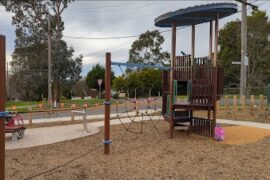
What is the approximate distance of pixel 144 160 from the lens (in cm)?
639

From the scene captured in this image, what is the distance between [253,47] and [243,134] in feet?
91.2

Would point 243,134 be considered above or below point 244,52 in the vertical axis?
below

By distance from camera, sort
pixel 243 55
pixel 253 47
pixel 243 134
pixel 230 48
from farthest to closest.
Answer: pixel 230 48 → pixel 253 47 → pixel 243 55 → pixel 243 134

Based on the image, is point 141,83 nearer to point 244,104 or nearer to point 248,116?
point 244,104

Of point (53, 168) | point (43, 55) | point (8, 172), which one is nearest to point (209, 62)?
point (53, 168)

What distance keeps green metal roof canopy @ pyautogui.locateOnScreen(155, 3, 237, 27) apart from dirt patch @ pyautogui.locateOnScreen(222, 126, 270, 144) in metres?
3.36

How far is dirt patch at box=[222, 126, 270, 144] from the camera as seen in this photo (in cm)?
891

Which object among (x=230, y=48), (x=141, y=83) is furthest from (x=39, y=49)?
(x=230, y=48)

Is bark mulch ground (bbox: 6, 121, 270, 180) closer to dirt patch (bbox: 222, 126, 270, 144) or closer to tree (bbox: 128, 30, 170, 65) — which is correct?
→ dirt patch (bbox: 222, 126, 270, 144)

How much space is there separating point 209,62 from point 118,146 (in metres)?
3.50

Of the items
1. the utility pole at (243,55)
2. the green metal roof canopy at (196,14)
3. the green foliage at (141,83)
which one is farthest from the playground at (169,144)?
the green foliage at (141,83)

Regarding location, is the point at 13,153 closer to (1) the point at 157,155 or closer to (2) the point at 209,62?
(1) the point at 157,155

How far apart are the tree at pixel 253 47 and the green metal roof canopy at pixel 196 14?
25.8 metres

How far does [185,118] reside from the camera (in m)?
10.0
